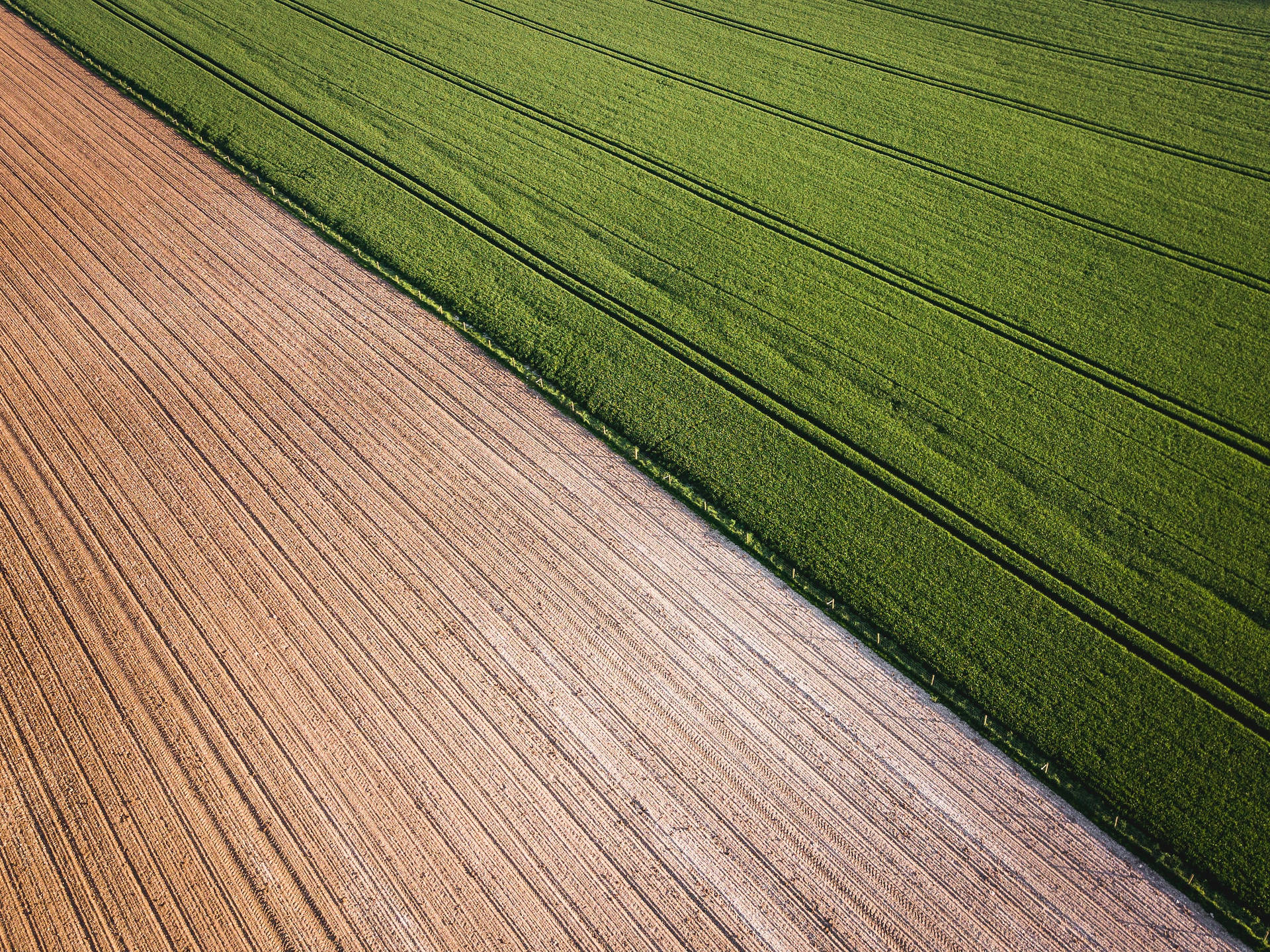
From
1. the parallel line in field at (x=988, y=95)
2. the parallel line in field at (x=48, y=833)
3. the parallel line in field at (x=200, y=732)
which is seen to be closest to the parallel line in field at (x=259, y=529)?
the parallel line in field at (x=200, y=732)

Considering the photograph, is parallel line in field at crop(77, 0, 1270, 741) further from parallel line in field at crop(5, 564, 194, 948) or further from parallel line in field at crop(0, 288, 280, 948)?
parallel line in field at crop(5, 564, 194, 948)

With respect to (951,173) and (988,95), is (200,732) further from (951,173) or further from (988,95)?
(988,95)

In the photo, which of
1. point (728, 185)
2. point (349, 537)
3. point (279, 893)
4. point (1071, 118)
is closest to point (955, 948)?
point (279, 893)

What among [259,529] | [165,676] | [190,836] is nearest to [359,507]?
[259,529]

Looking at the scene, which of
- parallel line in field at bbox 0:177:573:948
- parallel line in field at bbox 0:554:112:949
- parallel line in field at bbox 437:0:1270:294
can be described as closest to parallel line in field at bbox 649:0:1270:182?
parallel line in field at bbox 437:0:1270:294

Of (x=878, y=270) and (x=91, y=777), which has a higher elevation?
(x=878, y=270)

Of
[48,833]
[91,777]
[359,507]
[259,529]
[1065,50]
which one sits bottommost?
[48,833]

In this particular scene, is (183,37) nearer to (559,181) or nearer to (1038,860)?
(559,181)
